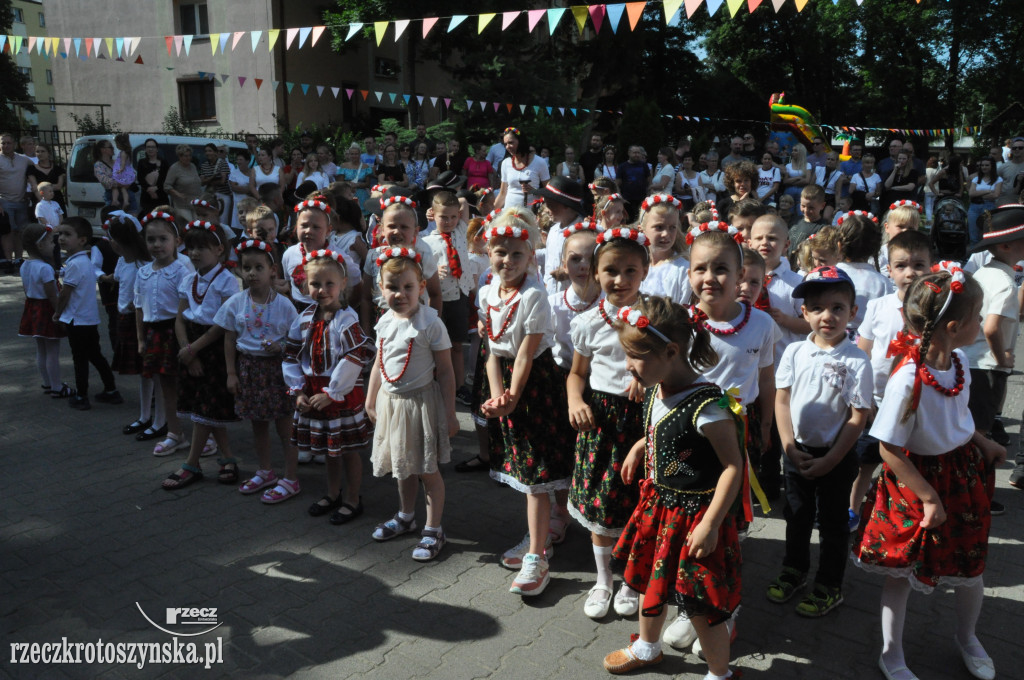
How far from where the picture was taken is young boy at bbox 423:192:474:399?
5.99 metres

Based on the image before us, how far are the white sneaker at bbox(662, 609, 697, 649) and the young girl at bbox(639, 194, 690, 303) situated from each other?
1666mm

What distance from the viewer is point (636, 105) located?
65.5 ft

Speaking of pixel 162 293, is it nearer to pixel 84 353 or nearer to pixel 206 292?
pixel 206 292

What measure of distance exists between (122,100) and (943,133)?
30374 millimetres

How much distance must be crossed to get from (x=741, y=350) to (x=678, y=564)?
3.51 feet

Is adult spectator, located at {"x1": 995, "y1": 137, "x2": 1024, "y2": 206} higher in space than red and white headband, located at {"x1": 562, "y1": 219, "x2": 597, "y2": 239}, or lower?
higher

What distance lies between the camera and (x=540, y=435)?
13.0ft

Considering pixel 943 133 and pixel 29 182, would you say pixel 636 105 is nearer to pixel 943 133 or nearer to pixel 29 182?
pixel 29 182

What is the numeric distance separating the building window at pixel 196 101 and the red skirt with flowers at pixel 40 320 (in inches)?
832

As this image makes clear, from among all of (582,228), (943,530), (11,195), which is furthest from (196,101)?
(943,530)

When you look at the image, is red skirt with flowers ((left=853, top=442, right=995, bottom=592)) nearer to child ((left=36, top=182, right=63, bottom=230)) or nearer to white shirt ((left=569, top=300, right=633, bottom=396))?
white shirt ((left=569, top=300, right=633, bottom=396))

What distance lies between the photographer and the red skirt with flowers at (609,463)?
349 centimetres

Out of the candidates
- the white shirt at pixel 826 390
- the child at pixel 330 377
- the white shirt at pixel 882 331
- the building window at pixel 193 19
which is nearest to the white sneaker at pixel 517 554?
the child at pixel 330 377

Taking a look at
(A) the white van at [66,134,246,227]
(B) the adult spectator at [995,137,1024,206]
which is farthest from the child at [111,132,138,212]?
(B) the adult spectator at [995,137,1024,206]
